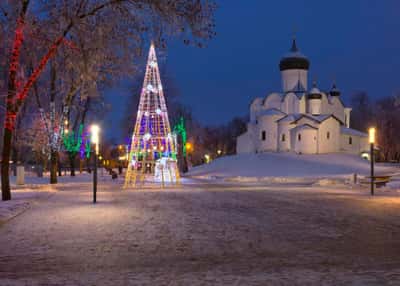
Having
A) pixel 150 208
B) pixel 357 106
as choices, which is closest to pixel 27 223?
pixel 150 208

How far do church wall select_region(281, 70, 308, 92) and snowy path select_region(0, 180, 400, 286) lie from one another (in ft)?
189

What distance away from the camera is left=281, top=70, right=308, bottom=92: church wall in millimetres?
71625

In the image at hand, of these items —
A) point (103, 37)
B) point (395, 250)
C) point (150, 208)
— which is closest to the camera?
point (395, 250)

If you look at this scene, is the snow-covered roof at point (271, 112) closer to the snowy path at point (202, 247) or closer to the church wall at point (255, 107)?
the church wall at point (255, 107)

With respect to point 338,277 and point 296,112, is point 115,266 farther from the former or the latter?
point 296,112

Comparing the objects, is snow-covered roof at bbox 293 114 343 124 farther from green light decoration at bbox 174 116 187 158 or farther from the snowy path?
the snowy path

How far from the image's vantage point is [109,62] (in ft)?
61.6

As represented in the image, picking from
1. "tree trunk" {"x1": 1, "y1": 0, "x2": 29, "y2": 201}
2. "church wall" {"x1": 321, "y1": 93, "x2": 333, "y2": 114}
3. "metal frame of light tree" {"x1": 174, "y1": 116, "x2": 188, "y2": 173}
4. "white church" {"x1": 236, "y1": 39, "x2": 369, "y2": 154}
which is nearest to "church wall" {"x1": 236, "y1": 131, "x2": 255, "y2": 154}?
"white church" {"x1": 236, "y1": 39, "x2": 369, "y2": 154}

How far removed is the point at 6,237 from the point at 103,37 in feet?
→ 29.8

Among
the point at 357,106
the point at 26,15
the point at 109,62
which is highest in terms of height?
the point at 357,106

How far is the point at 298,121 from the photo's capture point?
221 ft

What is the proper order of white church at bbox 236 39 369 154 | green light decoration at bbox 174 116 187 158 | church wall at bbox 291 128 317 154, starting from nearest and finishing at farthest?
green light decoration at bbox 174 116 187 158 < church wall at bbox 291 128 317 154 < white church at bbox 236 39 369 154

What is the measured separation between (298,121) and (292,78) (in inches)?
307

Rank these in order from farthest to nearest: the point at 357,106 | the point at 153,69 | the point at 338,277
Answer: the point at 357,106
the point at 153,69
the point at 338,277
